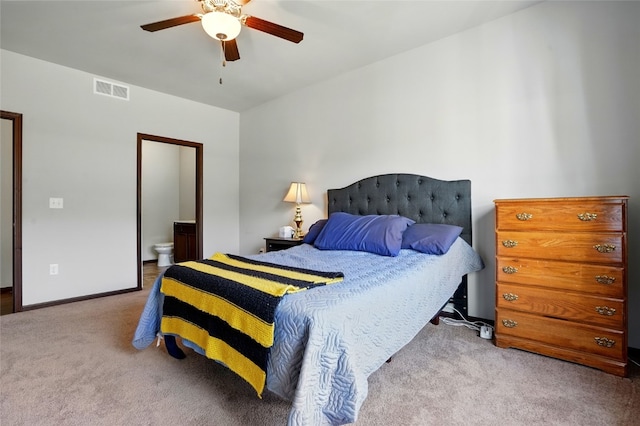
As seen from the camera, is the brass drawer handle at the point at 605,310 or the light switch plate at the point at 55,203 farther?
the light switch plate at the point at 55,203

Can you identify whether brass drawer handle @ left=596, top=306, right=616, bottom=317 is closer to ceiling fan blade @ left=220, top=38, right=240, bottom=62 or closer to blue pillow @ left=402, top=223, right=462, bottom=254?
blue pillow @ left=402, top=223, right=462, bottom=254

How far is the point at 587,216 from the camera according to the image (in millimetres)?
1886

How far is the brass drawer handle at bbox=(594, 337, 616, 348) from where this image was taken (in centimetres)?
182

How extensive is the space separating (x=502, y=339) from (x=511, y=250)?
2.11 ft

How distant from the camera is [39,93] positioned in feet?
10.5

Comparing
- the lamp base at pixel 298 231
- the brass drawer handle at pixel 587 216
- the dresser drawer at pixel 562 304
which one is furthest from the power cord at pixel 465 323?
the lamp base at pixel 298 231

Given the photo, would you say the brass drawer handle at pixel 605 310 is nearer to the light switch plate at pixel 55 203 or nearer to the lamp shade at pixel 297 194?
the lamp shade at pixel 297 194

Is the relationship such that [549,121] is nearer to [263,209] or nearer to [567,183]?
[567,183]

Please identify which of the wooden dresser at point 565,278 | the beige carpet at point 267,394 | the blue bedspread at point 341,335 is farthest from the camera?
the wooden dresser at point 565,278

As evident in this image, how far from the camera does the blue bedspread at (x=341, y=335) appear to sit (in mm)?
1099

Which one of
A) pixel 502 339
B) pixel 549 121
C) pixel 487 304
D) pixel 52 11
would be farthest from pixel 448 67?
pixel 52 11

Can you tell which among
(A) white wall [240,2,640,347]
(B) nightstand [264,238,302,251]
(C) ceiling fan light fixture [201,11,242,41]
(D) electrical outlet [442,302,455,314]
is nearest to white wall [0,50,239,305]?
(B) nightstand [264,238,302,251]

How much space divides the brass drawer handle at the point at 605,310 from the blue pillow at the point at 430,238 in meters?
0.91

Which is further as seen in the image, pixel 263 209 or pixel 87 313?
pixel 263 209
